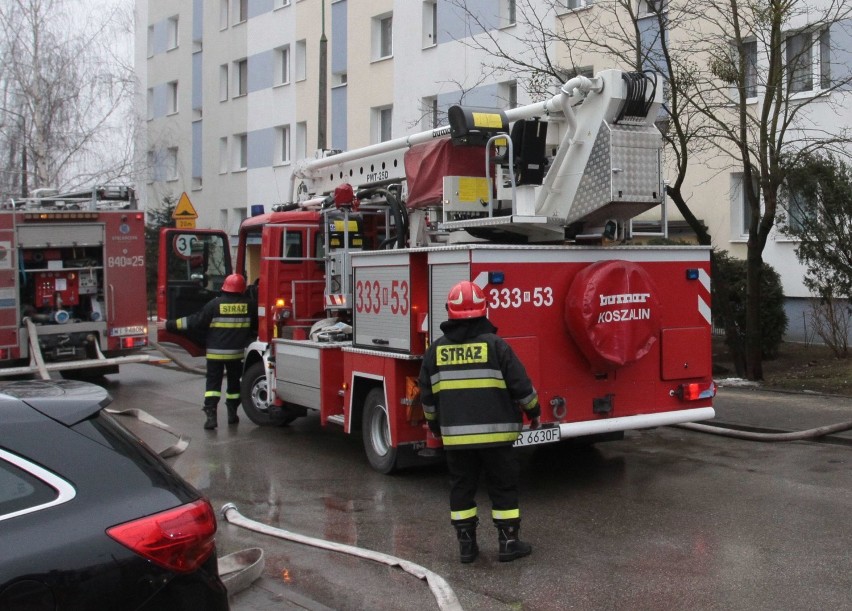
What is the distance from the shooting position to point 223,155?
1410 inches

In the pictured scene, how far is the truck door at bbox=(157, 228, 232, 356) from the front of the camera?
38.7 ft

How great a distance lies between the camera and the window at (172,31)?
Answer: 128 ft

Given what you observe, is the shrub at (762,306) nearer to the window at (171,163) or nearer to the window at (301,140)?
the window at (301,140)

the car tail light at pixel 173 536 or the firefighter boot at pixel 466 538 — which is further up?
the car tail light at pixel 173 536

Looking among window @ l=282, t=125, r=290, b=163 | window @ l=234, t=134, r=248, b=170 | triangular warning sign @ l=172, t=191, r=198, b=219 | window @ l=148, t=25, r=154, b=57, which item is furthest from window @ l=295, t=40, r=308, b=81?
triangular warning sign @ l=172, t=191, r=198, b=219

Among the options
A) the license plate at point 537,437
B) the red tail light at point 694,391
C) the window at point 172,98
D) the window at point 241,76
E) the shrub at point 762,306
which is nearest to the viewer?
the license plate at point 537,437

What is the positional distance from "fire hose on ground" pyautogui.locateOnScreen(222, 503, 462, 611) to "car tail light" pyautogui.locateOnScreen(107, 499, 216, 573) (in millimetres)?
2087

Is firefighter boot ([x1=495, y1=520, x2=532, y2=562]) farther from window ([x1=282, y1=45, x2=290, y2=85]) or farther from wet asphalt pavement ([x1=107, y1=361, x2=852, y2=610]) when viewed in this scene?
window ([x1=282, y1=45, x2=290, y2=85])

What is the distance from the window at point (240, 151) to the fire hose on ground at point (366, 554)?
95.5ft

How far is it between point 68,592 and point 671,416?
19.5 feet

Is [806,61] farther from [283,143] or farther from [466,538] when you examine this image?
[283,143]

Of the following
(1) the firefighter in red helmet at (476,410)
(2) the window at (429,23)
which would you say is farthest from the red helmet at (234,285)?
(2) the window at (429,23)

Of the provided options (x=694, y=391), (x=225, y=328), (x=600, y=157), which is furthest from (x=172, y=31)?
(x=694, y=391)

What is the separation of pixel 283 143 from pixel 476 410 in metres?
28.3
